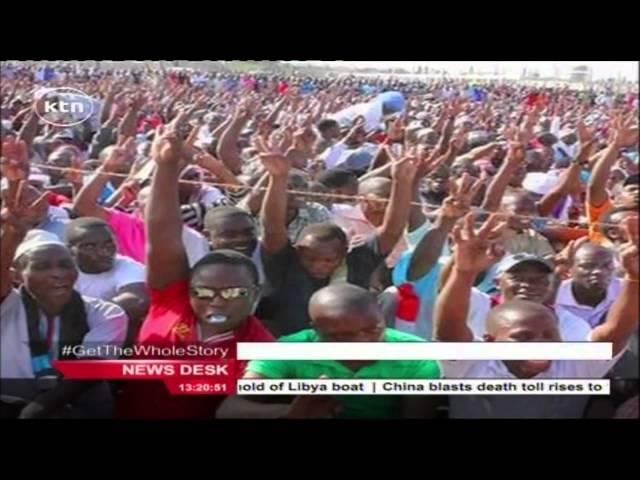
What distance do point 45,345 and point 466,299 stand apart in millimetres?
1429

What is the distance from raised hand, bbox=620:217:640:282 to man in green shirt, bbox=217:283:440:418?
72 cm

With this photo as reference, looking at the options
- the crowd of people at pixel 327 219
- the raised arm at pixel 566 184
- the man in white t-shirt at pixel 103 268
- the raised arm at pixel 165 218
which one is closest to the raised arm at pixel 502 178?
the crowd of people at pixel 327 219

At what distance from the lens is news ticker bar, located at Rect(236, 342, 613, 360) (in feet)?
13.4

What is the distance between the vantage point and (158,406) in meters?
4.16

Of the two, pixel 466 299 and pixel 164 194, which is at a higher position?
pixel 164 194

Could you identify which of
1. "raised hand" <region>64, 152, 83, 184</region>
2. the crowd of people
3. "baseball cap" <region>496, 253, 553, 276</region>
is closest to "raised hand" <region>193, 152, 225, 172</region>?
the crowd of people

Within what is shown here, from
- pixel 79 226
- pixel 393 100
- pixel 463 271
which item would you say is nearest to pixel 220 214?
pixel 79 226

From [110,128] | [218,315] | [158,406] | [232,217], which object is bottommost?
[158,406]

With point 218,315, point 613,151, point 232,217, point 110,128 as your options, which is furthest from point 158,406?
point 613,151

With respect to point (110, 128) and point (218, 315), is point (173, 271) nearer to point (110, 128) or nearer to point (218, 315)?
point (218, 315)

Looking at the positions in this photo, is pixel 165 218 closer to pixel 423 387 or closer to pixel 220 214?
pixel 220 214

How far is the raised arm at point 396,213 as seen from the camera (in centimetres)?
405

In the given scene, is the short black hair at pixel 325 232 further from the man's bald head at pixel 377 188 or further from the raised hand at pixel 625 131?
the raised hand at pixel 625 131

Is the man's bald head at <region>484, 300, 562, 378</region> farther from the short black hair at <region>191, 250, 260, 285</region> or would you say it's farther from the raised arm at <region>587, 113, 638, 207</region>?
the short black hair at <region>191, 250, 260, 285</region>
